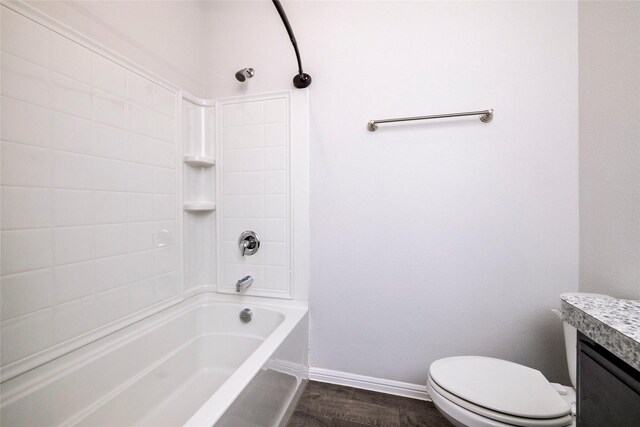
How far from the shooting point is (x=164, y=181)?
1.29 meters

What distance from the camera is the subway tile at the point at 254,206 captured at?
148cm

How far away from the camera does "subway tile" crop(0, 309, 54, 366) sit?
0.74 metres

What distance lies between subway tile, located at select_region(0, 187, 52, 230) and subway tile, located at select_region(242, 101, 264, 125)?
972 millimetres

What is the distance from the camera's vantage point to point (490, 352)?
3.97 feet

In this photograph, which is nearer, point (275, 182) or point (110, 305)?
point (110, 305)

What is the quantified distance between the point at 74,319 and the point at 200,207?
0.74m

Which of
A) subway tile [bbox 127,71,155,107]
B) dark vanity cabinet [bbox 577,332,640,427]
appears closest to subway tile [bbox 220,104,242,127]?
subway tile [bbox 127,71,155,107]

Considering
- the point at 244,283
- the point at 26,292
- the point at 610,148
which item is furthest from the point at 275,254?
the point at 610,148

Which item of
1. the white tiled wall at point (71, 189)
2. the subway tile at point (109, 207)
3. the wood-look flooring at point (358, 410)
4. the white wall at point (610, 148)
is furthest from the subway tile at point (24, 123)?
the white wall at point (610, 148)

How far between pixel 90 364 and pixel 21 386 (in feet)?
0.59

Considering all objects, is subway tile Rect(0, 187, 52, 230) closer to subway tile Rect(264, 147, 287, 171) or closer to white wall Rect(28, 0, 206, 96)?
white wall Rect(28, 0, 206, 96)

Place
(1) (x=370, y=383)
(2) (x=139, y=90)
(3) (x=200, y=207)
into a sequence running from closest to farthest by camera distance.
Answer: (2) (x=139, y=90) → (1) (x=370, y=383) → (3) (x=200, y=207)

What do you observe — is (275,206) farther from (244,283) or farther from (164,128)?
(164,128)

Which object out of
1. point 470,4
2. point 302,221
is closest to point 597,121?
point 470,4
